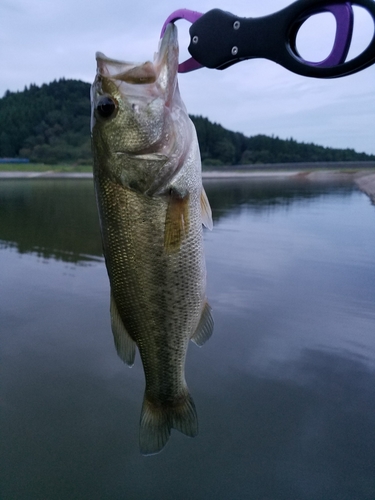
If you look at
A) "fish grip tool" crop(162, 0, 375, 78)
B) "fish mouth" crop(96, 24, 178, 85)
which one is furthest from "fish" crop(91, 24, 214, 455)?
"fish grip tool" crop(162, 0, 375, 78)

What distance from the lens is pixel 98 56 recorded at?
153 centimetres

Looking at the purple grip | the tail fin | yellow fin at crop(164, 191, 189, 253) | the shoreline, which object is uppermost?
the purple grip

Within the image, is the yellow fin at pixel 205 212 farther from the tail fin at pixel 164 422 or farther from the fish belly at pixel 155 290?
the tail fin at pixel 164 422

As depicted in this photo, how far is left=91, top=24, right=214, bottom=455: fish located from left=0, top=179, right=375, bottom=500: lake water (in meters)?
1.81

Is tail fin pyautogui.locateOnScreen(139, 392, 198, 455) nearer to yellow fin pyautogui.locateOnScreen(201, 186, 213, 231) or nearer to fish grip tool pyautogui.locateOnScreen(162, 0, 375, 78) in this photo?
yellow fin pyautogui.locateOnScreen(201, 186, 213, 231)

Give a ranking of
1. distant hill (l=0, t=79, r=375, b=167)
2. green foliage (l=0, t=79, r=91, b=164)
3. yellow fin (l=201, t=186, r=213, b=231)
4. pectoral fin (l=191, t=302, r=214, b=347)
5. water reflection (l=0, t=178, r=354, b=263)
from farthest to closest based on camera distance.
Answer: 1. green foliage (l=0, t=79, r=91, b=164)
2. distant hill (l=0, t=79, r=375, b=167)
3. water reflection (l=0, t=178, r=354, b=263)
4. pectoral fin (l=191, t=302, r=214, b=347)
5. yellow fin (l=201, t=186, r=213, b=231)

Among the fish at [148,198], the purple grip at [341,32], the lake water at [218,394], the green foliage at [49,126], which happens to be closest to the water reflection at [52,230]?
the lake water at [218,394]

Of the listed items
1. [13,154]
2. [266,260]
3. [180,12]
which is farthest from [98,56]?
[13,154]

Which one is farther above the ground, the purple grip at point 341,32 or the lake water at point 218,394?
the purple grip at point 341,32

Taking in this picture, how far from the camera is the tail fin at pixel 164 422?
1837 millimetres

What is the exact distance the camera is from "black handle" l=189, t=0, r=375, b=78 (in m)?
1.40

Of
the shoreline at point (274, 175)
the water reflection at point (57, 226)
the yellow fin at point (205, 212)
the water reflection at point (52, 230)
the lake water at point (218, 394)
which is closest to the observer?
the yellow fin at point (205, 212)

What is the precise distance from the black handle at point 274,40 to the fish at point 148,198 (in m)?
0.24

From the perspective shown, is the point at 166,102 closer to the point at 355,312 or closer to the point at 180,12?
the point at 180,12
